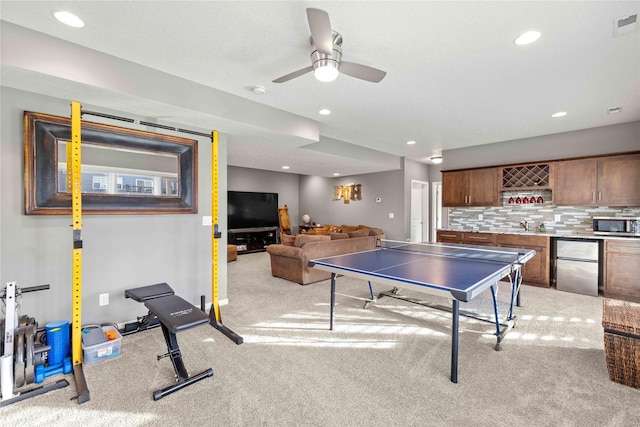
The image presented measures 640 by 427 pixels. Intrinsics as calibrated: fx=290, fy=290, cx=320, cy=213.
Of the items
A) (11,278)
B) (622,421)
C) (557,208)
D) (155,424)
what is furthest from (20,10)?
(557,208)

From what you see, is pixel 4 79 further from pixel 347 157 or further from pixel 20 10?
pixel 347 157

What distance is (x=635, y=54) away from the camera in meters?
2.48

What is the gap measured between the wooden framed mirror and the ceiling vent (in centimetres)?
401

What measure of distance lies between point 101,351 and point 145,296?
524 millimetres

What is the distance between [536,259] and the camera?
189 inches

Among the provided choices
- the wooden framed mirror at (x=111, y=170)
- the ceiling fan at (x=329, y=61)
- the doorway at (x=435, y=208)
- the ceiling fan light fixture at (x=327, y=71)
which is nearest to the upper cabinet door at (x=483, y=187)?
the doorway at (x=435, y=208)

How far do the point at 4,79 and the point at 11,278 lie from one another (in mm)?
1646

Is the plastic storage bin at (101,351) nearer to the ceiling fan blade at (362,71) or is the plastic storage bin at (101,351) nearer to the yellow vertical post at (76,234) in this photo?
the yellow vertical post at (76,234)

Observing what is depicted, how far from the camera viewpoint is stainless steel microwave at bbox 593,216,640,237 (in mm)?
4273

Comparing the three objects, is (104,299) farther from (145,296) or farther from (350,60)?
(350,60)

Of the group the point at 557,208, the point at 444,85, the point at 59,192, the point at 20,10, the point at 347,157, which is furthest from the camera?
the point at 347,157

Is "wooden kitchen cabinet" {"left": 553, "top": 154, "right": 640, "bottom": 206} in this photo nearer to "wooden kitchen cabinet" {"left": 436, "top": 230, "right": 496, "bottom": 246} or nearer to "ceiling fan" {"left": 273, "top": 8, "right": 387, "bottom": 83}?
"wooden kitchen cabinet" {"left": 436, "top": 230, "right": 496, "bottom": 246}

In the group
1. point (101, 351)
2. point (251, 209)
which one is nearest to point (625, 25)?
point (101, 351)

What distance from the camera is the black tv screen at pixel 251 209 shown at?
817 cm
